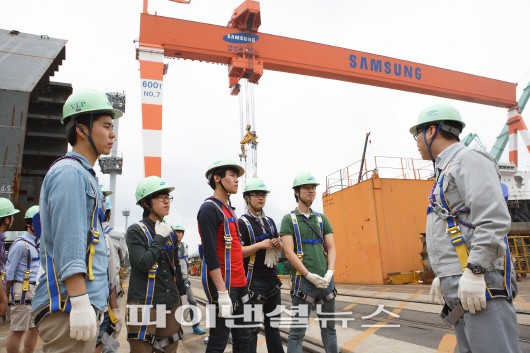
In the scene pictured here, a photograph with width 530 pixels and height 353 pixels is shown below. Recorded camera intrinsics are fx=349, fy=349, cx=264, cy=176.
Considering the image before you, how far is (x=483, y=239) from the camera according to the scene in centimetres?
162

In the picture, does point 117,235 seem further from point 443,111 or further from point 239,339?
point 443,111

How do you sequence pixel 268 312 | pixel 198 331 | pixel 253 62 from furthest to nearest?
pixel 253 62, pixel 198 331, pixel 268 312

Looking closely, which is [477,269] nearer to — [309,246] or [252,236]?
[309,246]

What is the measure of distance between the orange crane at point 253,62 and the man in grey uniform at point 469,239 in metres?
8.85

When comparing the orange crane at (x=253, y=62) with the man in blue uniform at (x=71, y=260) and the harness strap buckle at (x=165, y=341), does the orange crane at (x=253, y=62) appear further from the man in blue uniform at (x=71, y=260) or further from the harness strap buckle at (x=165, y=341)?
the man in blue uniform at (x=71, y=260)

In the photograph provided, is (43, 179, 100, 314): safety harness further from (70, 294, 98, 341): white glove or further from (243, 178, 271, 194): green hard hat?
(243, 178, 271, 194): green hard hat

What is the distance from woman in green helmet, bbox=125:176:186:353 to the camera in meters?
2.41

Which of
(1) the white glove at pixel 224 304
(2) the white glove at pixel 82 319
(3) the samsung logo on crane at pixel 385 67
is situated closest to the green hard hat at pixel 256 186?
(1) the white glove at pixel 224 304

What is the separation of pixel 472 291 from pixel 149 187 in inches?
93.1

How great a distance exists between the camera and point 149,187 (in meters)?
2.91

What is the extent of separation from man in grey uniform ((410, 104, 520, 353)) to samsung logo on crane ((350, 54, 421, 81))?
39.9 ft

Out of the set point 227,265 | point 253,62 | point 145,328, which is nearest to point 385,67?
point 253,62

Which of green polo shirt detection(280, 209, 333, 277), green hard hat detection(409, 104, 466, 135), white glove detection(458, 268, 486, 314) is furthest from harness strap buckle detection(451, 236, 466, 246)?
green polo shirt detection(280, 209, 333, 277)

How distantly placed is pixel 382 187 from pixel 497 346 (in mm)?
11384
